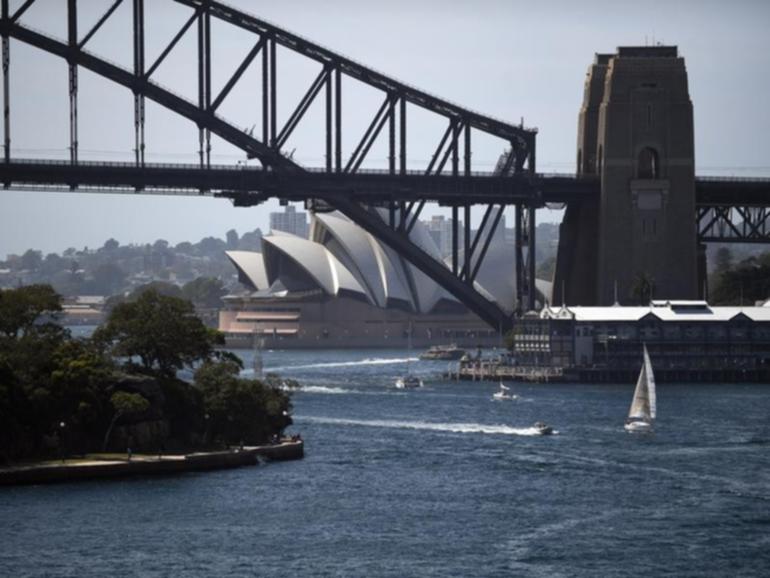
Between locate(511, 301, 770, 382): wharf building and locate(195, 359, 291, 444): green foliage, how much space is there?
5822 centimetres

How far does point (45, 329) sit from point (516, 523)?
2870cm

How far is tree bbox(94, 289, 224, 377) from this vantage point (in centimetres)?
9825

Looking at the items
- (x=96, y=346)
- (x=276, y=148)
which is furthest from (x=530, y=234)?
(x=96, y=346)

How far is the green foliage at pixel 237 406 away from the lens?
308 ft

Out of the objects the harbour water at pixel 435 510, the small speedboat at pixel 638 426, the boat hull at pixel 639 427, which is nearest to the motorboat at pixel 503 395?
the harbour water at pixel 435 510

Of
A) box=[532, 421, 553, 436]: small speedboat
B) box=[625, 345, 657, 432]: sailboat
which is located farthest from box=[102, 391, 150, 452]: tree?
box=[625, 345, 657, 432]: sailboat

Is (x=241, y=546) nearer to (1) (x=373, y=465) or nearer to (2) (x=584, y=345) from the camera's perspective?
(1) (x=373, y=465)

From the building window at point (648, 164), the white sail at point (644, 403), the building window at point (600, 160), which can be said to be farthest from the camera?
the building window at point (648, 164)

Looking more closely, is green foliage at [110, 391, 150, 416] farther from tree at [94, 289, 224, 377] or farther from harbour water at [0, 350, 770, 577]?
tree at [94, 289, 224, 377]

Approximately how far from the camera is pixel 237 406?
9388cm

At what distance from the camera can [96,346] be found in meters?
98.1

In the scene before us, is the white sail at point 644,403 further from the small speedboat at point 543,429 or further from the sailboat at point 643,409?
the small speedboat at point 543,429

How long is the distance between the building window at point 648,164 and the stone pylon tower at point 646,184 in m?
0.14

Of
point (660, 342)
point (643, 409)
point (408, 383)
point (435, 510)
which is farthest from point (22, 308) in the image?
point (660, 342)
